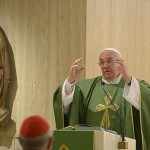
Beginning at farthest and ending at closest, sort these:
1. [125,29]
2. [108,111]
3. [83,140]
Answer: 1. [125,29]
2. [108,111]
3. [83,140]

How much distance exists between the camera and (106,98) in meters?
3.86

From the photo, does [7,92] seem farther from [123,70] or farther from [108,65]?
[123,70]

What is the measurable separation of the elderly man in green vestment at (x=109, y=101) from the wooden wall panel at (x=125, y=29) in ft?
3.62

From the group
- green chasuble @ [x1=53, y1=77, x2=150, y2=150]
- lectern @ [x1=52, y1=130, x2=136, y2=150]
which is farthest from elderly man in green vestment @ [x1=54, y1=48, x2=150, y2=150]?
lectern @ [x1=52, y1=130, x2=136, y2=150]

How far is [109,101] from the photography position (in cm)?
379

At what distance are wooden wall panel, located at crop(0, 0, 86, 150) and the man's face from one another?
111 cm

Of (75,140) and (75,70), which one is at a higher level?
(75,70)

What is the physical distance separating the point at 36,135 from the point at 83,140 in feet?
4.69

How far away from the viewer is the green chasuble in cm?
360

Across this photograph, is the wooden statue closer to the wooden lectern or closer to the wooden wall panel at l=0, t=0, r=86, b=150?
the wooden wall panel at l=0, t=0, r=86, b=150

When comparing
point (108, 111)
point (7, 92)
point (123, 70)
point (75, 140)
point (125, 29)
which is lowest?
point (75, 140)

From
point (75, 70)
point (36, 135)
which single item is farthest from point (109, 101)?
point (36, 135)

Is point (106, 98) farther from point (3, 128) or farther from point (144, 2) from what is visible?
point (3, 128)

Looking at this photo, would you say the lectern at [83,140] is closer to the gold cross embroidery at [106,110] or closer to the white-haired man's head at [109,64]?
the gold cross embroidery at [106,110]
